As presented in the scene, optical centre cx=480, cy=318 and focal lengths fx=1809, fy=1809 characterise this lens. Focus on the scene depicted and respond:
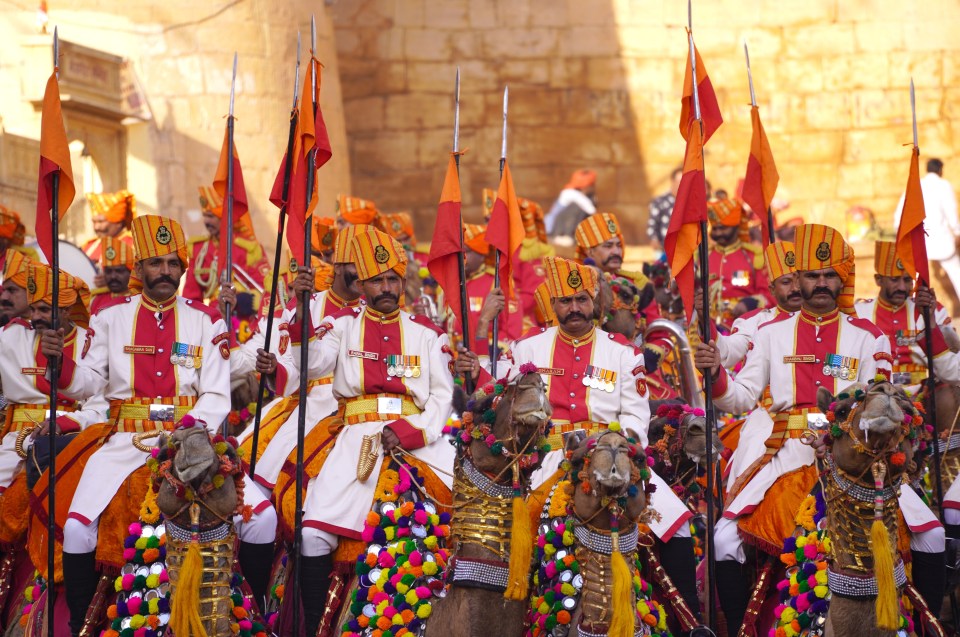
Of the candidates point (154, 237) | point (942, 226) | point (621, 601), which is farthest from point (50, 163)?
point (942, 226)

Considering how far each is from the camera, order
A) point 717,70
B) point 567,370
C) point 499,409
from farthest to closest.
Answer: point 717,70, point 567,370, point 499,409

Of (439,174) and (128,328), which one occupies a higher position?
(439,174)

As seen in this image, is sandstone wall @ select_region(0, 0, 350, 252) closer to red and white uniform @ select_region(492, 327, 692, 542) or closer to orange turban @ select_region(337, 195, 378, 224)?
orange turban @ select_region(337, 195, 378, 224)

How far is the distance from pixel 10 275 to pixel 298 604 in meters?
3.50

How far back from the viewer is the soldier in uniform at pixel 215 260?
52.4 feet

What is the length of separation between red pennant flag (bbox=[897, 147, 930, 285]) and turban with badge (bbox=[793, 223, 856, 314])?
3.74ft

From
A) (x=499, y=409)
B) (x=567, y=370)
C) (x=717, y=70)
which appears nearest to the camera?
(x=499, y=409)

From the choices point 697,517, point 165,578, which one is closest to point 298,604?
point 165,578

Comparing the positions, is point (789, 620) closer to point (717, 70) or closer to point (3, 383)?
point (3, 383)

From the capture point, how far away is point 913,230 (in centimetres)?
1155

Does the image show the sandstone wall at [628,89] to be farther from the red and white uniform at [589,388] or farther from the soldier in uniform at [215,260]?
the red and white uniform at [589,388]

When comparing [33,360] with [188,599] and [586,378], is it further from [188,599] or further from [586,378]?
[586,378]

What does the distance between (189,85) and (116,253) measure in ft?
24.5

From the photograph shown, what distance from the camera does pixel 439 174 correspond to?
2464 cm
